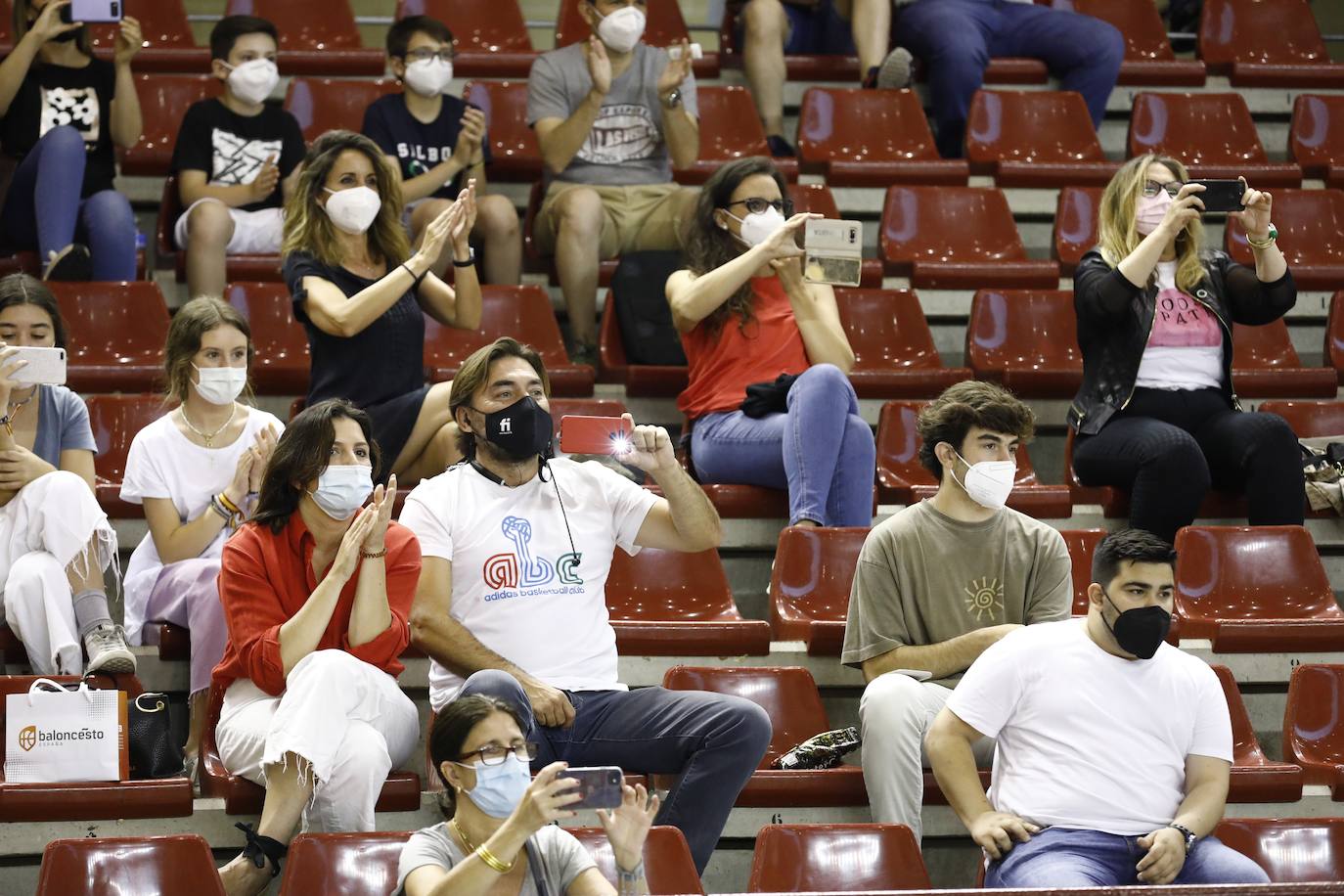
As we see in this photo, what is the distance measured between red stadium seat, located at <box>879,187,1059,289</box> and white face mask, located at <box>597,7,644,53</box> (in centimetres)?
90

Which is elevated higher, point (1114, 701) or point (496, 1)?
point (496, 1)

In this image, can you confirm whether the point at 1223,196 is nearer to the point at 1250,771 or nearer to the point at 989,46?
the point at 1250,771

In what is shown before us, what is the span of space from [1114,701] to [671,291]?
5.95ft

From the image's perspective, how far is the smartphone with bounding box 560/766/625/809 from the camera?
2.71 metres

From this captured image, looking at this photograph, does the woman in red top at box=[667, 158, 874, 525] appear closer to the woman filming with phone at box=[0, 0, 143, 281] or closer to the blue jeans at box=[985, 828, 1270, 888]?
the blue jeans at box=[985, 828, 1270, 888]

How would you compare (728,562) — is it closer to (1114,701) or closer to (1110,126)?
(1114,701)

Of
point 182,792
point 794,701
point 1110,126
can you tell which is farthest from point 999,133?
point 182,792

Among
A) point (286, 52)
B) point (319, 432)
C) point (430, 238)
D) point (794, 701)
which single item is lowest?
point (794, 701)

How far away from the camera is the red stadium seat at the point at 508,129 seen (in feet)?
19.6

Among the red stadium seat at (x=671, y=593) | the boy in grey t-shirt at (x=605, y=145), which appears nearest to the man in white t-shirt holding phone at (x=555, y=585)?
the red stadium seat at (x=671, y=593)

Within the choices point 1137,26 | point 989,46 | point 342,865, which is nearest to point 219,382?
point 342,865

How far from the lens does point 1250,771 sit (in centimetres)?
374

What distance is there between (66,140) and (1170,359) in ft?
9.68

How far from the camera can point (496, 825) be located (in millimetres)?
2924
